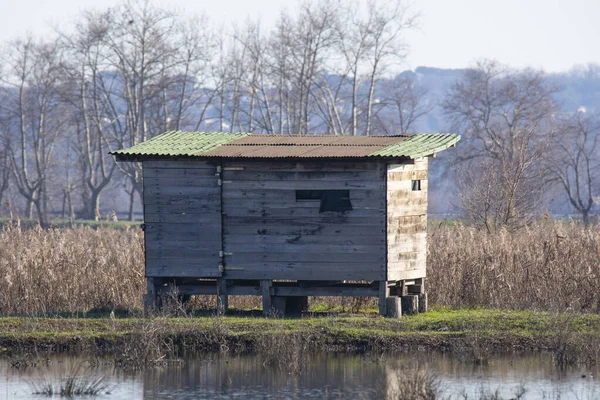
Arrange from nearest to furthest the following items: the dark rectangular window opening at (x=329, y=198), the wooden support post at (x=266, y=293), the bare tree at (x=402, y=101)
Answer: the dark rectangular window opening at (x=329, y=198), the wooden support post at (x=266, y=293), the bare tree at (x=402, y=101)

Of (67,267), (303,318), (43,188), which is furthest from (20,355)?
(43,188)

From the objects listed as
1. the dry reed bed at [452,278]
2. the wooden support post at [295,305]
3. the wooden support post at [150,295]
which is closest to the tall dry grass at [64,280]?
the dry reed bed at [452,278]

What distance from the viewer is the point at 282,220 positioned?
17922 millimetres

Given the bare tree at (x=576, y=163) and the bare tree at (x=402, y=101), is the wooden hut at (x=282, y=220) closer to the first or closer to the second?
the bare tree at (x=576, y=163)

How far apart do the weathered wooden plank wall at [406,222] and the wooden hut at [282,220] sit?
16 millimetres

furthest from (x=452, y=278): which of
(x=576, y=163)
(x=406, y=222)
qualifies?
(x=576, y=163)

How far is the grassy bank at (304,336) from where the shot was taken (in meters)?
15.9

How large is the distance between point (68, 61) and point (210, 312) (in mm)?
41936

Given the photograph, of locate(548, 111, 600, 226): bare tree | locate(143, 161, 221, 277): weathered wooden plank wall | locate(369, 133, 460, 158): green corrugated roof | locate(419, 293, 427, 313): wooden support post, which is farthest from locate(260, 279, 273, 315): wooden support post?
locate(548, 111, 600, 226): bare tree

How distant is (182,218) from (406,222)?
137 inches

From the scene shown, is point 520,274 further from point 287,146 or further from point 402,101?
point 402,101

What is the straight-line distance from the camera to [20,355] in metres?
16.4

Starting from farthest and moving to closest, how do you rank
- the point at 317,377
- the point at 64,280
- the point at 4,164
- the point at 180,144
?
the point at 4,164 → the point at 64,280 → the point at 180,144 → the point at 317,377

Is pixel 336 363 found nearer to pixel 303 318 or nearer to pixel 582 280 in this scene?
pixel 303 318
